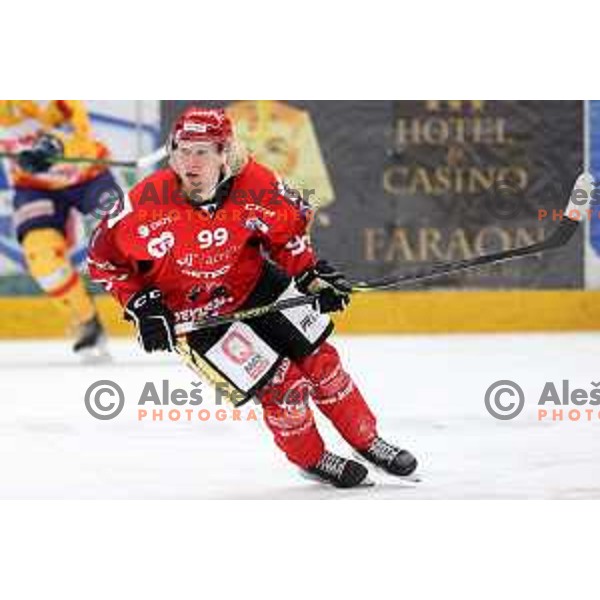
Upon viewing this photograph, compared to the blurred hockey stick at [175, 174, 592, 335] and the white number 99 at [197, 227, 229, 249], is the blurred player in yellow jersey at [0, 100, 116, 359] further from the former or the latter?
the white number 99 at [197, 227, 229, 249]

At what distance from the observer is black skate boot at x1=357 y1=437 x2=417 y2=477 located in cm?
351

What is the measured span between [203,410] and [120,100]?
2.56 meters

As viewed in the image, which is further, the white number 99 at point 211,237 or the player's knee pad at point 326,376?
the player's knee pad at point 326,376

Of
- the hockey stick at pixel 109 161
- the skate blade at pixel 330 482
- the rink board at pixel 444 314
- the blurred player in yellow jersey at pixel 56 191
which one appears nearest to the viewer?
the skate blade at pixel 330 482

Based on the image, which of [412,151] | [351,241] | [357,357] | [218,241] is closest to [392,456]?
[218,241]

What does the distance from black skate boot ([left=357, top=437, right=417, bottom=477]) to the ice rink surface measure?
3cm

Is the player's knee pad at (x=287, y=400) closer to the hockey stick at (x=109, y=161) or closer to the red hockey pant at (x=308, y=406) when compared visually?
the red hockey pant at (x=308, y=406)

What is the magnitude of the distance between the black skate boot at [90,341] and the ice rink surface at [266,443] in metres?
0.48

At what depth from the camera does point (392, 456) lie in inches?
138

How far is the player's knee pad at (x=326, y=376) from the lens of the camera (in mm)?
3412

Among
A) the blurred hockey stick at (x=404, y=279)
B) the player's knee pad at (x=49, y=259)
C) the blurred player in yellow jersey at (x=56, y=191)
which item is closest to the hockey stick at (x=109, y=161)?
the blurred player in yellow jersey at (x=56, y=191)

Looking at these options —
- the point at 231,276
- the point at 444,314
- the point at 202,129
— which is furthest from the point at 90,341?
the point at 202,129

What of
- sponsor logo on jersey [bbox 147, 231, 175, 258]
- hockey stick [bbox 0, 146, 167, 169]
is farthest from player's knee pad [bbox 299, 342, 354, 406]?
hockey stick [bbox 0, 146, 167, 169]

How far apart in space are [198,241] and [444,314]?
329 cm
